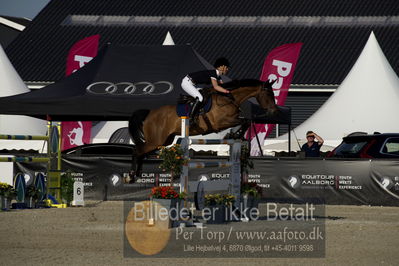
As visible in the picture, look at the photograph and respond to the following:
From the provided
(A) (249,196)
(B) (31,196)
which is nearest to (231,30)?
(B) (31,196)

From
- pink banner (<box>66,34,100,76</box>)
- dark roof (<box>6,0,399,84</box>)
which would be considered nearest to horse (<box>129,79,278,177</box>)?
pink banner (<box>66,34,100,76</box>)

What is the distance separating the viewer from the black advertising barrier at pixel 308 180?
21.7 meters

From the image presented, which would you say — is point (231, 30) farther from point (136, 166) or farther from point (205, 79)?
point (205, 79)

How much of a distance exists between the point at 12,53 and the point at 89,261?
40.8 metres

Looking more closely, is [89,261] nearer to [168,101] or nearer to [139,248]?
[139,248]

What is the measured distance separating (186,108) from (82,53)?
44.8ft

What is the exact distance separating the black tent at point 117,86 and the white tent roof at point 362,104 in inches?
308

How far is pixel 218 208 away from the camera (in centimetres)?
1545

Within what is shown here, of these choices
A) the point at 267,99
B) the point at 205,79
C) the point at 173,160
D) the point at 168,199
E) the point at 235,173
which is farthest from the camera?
the point at 235,173

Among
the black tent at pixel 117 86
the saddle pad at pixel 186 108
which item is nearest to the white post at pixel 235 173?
the saddle pad at pixel 186 108

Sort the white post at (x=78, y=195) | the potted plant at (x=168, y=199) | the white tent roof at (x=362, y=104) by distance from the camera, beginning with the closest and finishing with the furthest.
Answer: the potted plant at (x=168, y=199), the white post at (x=78, y=195), the white tent roof at (x=362, y=104)

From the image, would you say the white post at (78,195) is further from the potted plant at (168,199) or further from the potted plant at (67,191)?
the potted plant at (168,199)

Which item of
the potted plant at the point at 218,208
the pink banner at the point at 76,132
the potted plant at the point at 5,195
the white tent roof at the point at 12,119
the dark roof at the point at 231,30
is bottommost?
the potted plant at the point at 218,208

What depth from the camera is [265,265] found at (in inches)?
411
